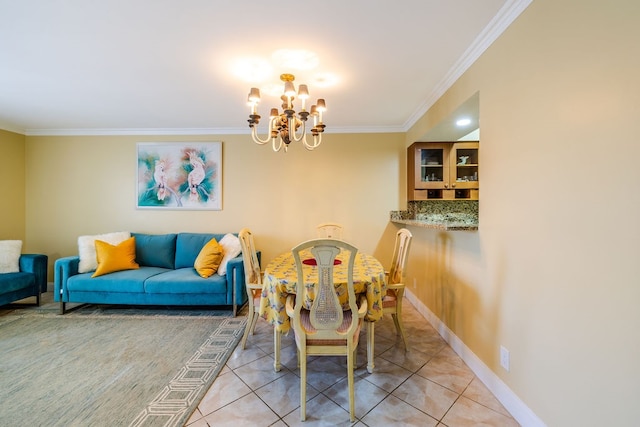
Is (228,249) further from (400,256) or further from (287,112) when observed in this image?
(400,256)

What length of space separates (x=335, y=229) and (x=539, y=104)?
2.43m

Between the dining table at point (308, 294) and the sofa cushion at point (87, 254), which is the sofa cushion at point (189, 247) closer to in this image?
the sofa cushion at point (87, 254)

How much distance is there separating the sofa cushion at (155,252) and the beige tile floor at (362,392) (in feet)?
6.52

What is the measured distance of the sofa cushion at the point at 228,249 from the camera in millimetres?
3252

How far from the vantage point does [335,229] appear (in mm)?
3502

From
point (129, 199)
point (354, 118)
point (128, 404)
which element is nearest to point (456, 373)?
point (128, 404)

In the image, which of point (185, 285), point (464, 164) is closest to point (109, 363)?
point (185, 285)

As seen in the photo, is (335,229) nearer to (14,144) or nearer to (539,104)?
(539,104)

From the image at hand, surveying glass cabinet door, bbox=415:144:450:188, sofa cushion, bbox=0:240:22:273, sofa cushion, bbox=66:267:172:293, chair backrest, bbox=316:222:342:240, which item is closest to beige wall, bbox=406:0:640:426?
glass cabinet door, bbox=415:144:450:188

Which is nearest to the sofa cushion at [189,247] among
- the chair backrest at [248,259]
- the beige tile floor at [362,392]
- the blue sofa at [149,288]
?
the blue sofa at [149,288]

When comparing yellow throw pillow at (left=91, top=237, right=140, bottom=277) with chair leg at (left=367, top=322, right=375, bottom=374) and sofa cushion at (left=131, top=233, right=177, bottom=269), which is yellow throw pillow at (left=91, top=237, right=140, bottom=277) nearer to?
sofa cushion at (left=131, top=233, right=177, bottom=269)

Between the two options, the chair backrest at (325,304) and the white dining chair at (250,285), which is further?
the white dining chair at (250,285)

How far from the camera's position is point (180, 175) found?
3.94 metres

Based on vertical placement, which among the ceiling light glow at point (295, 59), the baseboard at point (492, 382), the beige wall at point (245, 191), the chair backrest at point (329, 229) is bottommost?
the baseboard at point (492, 382)
